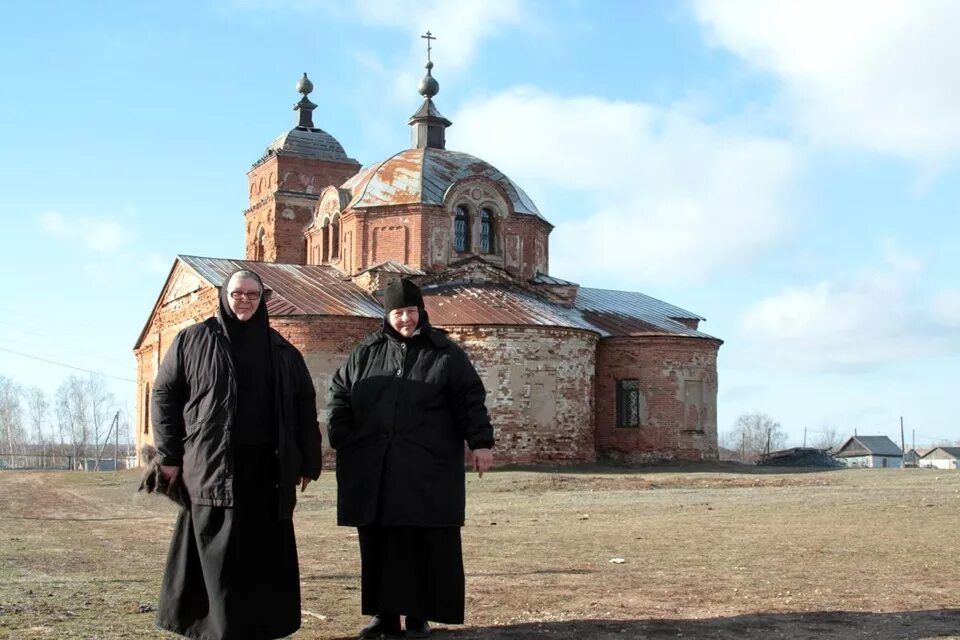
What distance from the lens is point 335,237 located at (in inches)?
1334

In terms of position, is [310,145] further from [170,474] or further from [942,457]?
[942,457]

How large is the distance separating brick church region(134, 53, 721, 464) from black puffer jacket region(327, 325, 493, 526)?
2032cm

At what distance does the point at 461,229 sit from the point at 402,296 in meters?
25.5

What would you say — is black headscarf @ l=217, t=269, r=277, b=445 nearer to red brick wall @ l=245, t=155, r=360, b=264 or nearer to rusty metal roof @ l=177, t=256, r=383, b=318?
rusty metal roof @ l=177, t=256, r=383, b=318

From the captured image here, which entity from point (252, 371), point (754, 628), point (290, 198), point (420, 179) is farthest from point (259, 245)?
point (754, 628)

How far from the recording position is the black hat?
22.2ft

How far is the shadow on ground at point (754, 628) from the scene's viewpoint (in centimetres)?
609

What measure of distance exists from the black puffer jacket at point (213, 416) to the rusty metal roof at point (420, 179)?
82.9 feet

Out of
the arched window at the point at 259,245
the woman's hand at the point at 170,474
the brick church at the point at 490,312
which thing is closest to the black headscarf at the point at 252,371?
the woman's hand at the point at 170,474

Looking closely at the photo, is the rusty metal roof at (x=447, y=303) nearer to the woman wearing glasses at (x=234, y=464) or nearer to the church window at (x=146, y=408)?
the church window at (x=146, y=408)

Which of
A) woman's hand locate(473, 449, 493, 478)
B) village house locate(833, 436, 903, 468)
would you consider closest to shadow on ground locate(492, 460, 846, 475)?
woman's hand locate(473, 449, 493, 478)

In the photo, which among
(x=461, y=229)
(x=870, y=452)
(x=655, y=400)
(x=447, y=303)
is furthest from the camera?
(x=870, y=452)

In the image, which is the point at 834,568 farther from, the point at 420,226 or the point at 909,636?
the point at 420,226

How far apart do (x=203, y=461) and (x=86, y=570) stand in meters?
3.70
